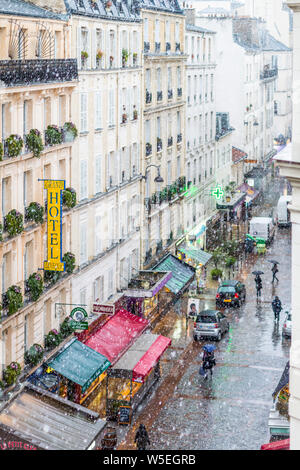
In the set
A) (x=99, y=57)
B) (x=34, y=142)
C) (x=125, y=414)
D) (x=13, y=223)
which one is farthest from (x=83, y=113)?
(x=125, y=414)

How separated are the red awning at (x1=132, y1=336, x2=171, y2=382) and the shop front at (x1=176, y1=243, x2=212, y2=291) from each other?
1694 cm

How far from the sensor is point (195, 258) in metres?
56.2

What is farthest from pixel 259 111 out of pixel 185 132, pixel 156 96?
pixel 156 96

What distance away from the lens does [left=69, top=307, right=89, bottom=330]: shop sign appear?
3247 centimetres

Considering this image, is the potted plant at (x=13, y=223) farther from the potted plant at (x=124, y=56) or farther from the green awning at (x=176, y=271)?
the green awning at (x=176, y=271)

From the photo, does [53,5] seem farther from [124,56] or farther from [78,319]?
[78,319]

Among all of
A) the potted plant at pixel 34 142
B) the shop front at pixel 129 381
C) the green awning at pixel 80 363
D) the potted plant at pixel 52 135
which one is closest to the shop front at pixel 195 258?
the shop front at pixel 129 381

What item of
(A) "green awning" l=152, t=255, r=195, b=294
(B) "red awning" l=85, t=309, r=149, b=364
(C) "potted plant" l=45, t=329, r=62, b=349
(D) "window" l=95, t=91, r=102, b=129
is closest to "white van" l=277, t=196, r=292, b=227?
(A) "green awning" l=152, t=255, r=195, b=294

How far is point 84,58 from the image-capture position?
1432 inches

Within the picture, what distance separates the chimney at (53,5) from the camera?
3444 cm

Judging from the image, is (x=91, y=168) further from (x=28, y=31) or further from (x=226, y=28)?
(x=226, y=28)

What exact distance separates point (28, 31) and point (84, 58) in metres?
6.36

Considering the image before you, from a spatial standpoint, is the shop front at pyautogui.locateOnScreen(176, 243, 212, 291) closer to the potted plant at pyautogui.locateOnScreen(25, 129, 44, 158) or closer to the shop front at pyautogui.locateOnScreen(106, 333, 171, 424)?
the shop front at pyautogui.locateOnScreen(106, 333, 171, 424)

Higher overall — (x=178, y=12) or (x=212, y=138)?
(x=178, y=12)
